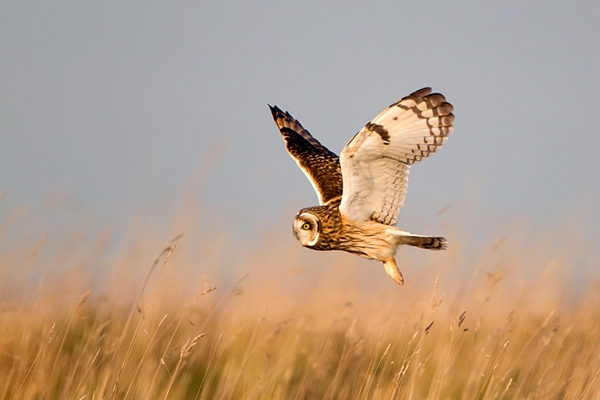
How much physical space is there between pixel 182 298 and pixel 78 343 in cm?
104

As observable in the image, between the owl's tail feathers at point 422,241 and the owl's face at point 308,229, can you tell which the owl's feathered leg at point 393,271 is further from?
the owl's face at point 308,229

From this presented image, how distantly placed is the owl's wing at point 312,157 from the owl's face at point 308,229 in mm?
480

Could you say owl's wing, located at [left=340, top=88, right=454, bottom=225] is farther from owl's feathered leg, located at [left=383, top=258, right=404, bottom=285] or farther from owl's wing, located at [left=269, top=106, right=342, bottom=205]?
owl's wing, located at [left=269, top=106, right=342, bottom=205]

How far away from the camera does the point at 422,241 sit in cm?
384

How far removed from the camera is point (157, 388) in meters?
3.94

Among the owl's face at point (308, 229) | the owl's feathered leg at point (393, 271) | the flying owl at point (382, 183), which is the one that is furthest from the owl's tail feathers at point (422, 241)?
the owl's face at point (308, 229)

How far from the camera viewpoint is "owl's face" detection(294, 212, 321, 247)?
395cm

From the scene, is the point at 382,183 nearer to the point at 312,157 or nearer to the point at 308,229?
the point at 308,229

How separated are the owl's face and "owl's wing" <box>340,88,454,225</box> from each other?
19 centimetres

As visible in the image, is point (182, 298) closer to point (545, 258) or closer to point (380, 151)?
point (380, 151)

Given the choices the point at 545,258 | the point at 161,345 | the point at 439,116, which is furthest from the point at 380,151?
the point at 545,258

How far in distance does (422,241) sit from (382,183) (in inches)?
16.4

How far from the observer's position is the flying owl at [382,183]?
3.69 m

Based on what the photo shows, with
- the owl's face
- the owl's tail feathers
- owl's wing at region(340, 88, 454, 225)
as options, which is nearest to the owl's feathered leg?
the owl's tail feathers
